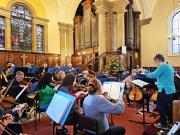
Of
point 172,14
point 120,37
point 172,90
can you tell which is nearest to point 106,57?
point 120,37

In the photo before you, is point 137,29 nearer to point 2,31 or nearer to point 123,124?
point 2,31

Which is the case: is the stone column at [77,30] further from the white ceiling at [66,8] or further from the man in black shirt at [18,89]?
the man in black shirt at [18,89]

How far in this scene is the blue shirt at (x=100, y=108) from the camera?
2779mm

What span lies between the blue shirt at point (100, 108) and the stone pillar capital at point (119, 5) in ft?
34.6

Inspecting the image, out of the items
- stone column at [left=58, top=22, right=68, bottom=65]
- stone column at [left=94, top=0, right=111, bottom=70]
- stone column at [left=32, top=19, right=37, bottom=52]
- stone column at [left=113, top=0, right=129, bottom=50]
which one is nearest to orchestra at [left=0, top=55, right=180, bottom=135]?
stone column at [left=94, top=0, right=111, bottom=70]

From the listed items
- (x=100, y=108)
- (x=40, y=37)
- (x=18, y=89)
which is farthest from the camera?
(x=40, y=37)

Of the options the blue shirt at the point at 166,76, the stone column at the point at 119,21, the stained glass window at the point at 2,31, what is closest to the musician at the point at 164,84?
the blue shirt at the point at 166,76

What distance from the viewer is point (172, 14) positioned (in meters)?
15.6

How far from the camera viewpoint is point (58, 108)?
107 inches

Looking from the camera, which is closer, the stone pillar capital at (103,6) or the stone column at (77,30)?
the stone pillar capital at (103,6)

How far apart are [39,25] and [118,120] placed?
12.9 m

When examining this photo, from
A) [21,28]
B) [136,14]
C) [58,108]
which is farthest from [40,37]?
[58,108]

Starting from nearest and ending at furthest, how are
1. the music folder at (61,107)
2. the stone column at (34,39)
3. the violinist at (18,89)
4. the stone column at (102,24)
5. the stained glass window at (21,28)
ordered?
the music folder at (61,107) < the violinist at (18,89) < the stone column at (102,24) < the stained glass window at (21,28) < the stone column at (34,39)

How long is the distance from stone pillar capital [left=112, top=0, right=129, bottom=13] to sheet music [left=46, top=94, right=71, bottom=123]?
10672 millimetres
